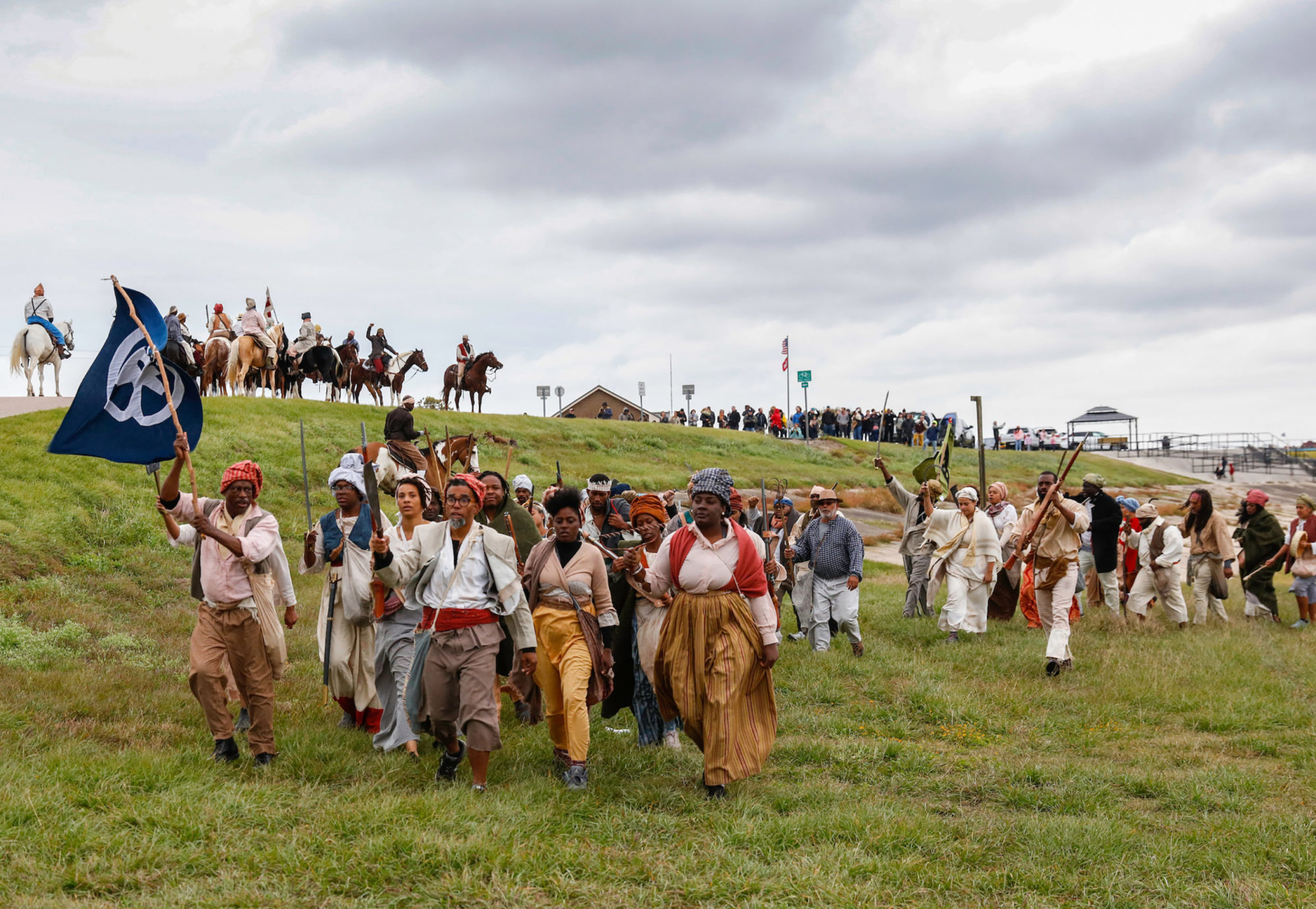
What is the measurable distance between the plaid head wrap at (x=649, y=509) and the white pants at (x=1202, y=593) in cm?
904

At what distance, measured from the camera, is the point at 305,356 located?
1150 inches

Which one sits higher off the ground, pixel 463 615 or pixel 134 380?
pixel 134 380

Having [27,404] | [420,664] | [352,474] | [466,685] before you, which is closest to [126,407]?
[352,474]

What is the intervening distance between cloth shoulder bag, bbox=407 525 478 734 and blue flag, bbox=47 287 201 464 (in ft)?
7.00

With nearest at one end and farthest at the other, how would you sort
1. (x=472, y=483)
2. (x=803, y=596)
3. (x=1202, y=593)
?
(x=472, y=483)
(x=803, y=596)
(x=1202, y=593)

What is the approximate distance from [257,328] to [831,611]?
2013cm

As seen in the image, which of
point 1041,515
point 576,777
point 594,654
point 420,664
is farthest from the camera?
point 1041,515

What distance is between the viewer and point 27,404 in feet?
71.5

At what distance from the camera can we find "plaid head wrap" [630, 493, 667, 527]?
752cm

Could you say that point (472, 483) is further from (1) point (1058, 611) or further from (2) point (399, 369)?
(2) point (399, 369)

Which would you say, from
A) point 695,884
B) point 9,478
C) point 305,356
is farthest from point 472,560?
point 305,356

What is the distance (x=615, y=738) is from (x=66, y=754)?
351 centimetres

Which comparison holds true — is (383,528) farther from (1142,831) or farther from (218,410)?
(218,410)

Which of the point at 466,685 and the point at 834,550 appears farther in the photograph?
the point at 834,550
